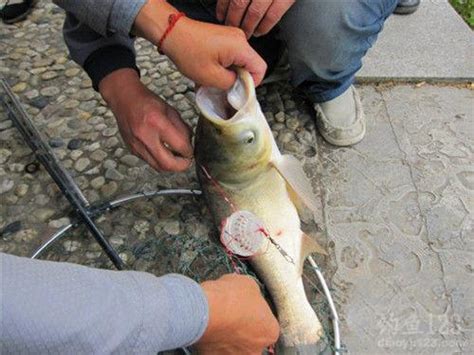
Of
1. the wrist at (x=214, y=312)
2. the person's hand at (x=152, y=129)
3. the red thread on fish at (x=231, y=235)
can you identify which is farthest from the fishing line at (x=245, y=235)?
the wrist at (x=214, y=312)

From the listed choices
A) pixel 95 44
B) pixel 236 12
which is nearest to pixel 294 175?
pixel 236 12

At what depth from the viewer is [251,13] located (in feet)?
6.11

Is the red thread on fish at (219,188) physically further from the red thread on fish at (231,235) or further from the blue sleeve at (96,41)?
the blue sleeve at (96,41)

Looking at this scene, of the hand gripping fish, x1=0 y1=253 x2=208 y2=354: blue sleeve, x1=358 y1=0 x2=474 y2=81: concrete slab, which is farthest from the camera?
x1=358 y1=0 x2=474 y2=81: concrete slab

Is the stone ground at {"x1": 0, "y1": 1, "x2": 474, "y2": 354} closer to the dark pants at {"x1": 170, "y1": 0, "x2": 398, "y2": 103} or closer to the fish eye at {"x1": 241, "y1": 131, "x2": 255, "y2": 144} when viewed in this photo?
the dark pants at {"x1": 170, "y1": 0, "x2": 398, "y2": 103}

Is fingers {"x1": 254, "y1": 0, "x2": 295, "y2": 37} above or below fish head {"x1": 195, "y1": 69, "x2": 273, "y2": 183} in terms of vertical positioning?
above

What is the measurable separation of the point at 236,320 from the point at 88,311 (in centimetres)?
47

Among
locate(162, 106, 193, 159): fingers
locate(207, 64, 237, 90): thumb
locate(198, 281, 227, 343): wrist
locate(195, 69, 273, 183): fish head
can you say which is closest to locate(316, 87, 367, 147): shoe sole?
locate(195, 69, 273, 183): fish head

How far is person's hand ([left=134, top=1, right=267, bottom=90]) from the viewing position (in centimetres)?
166

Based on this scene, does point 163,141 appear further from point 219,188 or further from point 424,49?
point 424,49

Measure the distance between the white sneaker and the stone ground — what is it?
56 mm

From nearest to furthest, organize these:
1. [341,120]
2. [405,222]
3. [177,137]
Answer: [177,137] < [405,222] < [341,120]

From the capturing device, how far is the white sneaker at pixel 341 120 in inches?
106

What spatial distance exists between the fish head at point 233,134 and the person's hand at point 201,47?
0.05 metres
